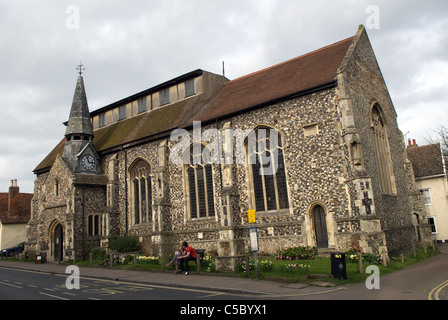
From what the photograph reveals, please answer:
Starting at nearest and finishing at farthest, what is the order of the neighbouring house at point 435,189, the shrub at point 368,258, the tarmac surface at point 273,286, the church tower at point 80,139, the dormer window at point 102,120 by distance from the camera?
the tarmac surface at point 273,286 < the shrub at point 368,258 < the church tower at point 80,139 < the neighbouring house at point 435,189 < the dormer window at point 102,120

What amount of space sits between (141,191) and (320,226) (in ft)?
43.5

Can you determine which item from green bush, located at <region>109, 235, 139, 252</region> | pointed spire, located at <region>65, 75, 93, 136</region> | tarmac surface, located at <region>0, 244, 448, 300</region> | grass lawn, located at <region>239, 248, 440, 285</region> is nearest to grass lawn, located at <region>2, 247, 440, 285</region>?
grass lawn, located at <region>239, 248, 440, 285</region>

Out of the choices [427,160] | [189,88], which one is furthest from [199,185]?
[427,160]

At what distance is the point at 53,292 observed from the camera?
11273 millimetres

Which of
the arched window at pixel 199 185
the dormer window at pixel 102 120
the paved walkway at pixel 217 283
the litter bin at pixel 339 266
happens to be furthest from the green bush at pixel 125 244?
the litter bin at pixel 339 266

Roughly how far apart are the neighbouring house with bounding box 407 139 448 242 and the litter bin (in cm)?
2154

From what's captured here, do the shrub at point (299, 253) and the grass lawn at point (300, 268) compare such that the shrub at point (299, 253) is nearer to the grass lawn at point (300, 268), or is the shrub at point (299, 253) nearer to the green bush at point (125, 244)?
the grass lawn at point (300, 268)

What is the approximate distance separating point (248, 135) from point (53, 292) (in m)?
11.9

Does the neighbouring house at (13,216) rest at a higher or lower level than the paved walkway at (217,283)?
higher

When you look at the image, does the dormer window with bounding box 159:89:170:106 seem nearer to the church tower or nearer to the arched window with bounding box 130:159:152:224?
the arched window with bounding box 130:159:152:224

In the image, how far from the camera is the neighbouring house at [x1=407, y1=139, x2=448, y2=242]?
93.6ft

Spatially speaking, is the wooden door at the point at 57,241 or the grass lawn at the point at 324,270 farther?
the wooden door at the point at 57,241

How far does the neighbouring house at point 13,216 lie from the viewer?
126 feet
